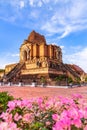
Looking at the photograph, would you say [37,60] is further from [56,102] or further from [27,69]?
[56,102]

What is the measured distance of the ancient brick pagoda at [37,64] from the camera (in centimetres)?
4169

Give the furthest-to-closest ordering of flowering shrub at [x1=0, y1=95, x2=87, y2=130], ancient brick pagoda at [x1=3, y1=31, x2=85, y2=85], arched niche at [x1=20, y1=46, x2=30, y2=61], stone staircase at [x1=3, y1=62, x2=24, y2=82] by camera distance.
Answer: arched niche at [x1=20, y1=46, x2=30, y2=61] → stone staircase at [x1=3, y1=62, x2=24, y2=82] → ancient brick pagoda at [x1=3, y1=31, x2=85, y2=85] → flowering shrub at [x1=0, y1=95, x2=87, y2=130]

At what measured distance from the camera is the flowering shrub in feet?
6.26

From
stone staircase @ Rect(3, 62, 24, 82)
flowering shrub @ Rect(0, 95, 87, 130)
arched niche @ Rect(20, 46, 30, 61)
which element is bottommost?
flowering shrub @ Rect(0, 95, 87, 130)

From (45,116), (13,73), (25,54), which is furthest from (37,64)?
(45,116)

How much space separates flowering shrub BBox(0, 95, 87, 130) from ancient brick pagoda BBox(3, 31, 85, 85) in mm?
34823

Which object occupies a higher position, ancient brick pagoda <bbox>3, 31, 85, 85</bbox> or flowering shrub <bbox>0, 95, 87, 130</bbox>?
ancient brick pagoda <bbox>3, 31, 85, 85</bbox>

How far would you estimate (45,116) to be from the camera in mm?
3023

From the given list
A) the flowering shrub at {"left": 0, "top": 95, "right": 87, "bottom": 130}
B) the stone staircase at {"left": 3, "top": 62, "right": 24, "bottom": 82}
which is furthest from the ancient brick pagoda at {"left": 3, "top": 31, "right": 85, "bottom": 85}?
the flowering shrub at {"left": 0, "top": 95, "right": 87, "bottom": 130}

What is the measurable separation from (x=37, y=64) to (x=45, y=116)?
4169cm

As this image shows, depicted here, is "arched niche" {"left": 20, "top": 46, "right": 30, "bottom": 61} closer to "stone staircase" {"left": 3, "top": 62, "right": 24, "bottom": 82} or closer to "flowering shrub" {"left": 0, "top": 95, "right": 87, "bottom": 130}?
"stone staircase" {"left": 3, "top": 62, "right": 24, "bottom": 82}

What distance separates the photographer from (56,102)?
3.37 metres

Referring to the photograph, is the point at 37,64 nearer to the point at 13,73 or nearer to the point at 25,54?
the point at 13,73

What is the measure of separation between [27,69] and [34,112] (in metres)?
42.3
